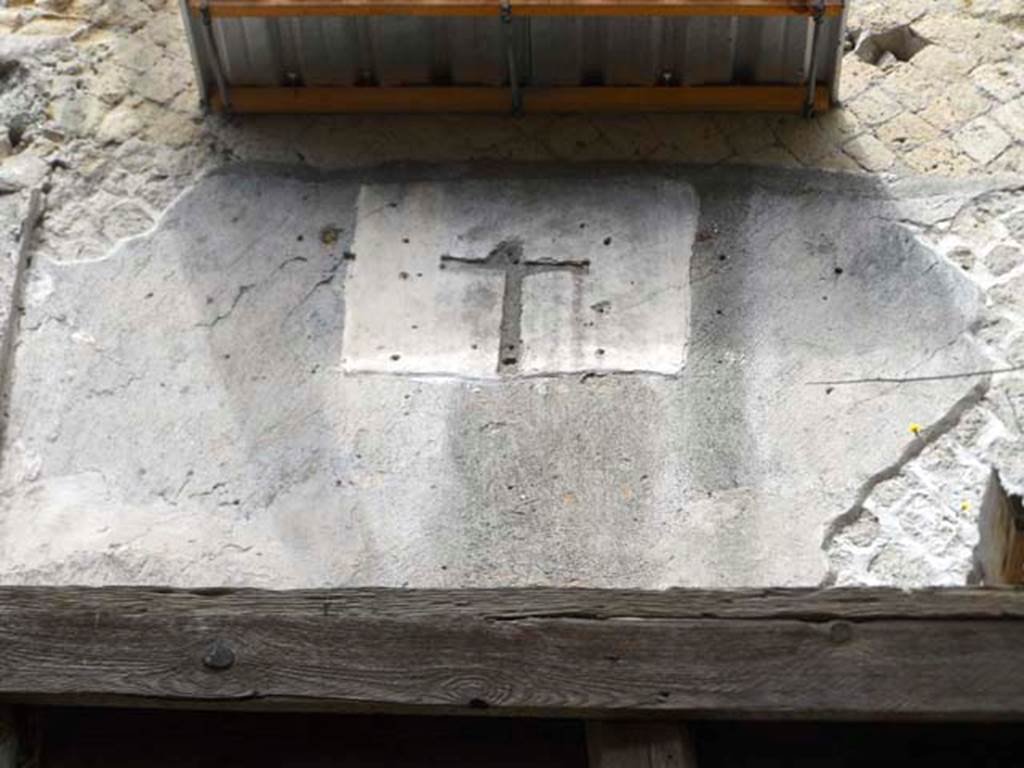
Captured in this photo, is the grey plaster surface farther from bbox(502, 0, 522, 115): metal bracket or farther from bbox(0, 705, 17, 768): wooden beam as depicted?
bbox(0, 705, 17, 768): wooden beam

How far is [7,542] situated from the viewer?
4.51m

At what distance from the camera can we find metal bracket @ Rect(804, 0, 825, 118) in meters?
4.86

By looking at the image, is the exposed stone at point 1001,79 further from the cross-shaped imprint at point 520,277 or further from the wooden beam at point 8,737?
the wooden beam at point 8,737

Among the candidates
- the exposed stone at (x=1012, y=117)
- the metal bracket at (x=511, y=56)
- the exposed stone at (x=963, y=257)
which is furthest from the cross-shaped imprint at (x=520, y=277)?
the exposed stone at (x=1012, y=117)

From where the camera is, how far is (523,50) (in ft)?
16.7

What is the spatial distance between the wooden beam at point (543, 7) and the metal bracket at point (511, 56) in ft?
0.05

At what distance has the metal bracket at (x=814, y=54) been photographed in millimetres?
4863

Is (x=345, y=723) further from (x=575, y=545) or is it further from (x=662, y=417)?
(x=662, y=417)

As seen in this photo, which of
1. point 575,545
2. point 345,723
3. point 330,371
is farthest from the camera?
point 330,371

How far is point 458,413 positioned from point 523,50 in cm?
100

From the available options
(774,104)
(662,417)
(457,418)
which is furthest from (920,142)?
(457,418)

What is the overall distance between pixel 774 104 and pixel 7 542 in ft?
7.09

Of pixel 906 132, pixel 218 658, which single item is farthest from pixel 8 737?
pixel 906 132

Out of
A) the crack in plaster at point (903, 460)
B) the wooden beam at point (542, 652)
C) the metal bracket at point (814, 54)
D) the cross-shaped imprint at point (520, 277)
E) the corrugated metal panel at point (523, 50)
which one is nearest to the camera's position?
the wooden beam at point (542, 652)
